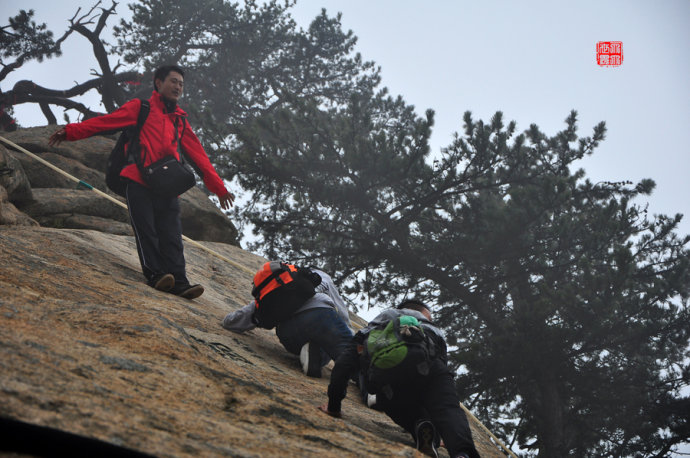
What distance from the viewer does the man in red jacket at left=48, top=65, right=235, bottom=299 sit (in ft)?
16.8

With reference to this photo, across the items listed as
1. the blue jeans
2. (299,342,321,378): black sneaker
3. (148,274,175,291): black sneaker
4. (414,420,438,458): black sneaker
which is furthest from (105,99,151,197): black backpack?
(414,420,438,458): black sneaker

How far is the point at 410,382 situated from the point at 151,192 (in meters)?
3.09

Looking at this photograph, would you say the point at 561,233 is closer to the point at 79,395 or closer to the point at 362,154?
the point at 362,154

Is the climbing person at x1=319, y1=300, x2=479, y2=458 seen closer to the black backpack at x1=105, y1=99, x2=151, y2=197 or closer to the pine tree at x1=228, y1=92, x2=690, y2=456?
the black backpack at x1=105, y1=99, x2=151, y2=197

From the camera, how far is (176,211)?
546 cm

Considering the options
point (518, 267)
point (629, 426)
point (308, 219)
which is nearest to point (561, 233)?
point (518, 267)

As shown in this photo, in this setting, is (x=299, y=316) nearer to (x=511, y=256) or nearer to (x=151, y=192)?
(x=151, y=192)

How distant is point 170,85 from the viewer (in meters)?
5.47

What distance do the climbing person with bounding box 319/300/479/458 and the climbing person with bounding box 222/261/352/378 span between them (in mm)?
981

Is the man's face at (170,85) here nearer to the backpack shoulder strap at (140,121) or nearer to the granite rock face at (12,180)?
the backpack shoulder strap at (140,121)

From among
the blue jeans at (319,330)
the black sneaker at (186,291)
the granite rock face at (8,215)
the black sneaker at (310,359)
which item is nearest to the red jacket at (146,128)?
the black sneaker at (186,291)

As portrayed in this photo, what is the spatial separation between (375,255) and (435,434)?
9016 millimetres

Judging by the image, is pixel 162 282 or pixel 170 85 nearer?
pixel 162 282

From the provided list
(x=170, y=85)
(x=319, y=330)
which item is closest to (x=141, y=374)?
(x=319, y=330)
